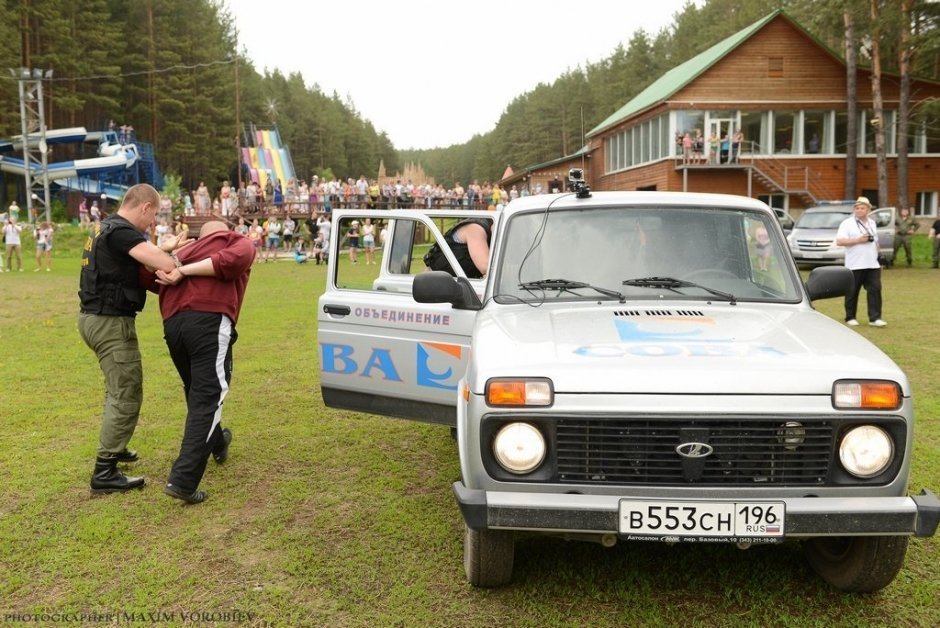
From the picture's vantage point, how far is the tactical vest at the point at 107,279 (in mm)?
5074

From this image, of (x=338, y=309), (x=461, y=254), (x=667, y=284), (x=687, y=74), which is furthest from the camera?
(x=687, y=74)

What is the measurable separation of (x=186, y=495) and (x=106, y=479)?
662 mm

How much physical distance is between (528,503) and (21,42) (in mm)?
59149

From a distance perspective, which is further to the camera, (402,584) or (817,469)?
(402,584)

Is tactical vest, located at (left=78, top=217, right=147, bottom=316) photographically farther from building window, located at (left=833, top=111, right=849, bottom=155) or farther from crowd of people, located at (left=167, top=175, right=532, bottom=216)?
building window, located at (left=833, top=111, right=849, bottom=155)

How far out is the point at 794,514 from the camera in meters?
3.12

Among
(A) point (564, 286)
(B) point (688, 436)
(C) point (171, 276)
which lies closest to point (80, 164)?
(C) point (171, 276)

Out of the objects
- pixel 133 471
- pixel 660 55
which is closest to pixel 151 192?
pixel 133 471

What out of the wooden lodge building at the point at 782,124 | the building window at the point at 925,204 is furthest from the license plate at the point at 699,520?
the building window at the point at 925,204

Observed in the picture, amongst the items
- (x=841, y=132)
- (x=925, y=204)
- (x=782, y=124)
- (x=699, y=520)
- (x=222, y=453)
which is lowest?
(x=222, y=453)

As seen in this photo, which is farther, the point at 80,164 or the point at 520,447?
the point at 80,164

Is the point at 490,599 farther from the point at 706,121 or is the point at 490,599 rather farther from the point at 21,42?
the point at 21,42

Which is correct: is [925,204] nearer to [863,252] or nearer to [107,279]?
[863,252]

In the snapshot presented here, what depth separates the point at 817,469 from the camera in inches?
127
